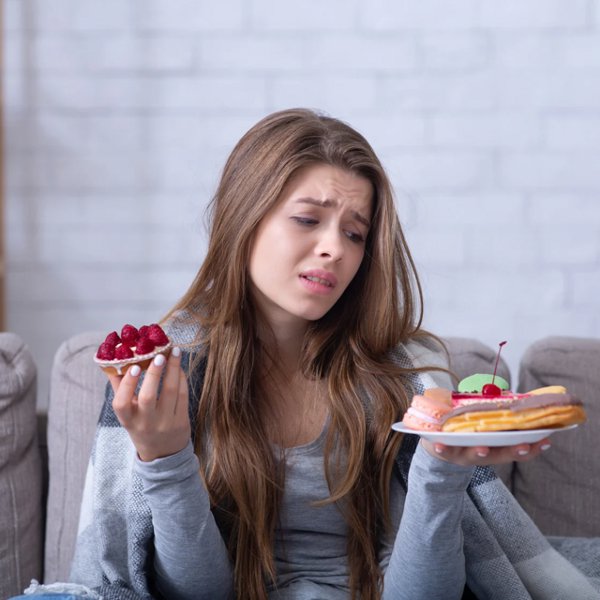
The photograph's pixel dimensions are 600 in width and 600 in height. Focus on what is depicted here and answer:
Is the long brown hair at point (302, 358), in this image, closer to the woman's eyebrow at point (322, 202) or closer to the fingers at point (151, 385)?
the woman's eyebrow at point (322, 202)

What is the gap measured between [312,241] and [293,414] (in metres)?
0.34

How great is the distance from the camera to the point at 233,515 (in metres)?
1.63

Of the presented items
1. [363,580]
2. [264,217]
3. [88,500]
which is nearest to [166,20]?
[264,217]

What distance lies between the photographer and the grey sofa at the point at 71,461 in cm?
188

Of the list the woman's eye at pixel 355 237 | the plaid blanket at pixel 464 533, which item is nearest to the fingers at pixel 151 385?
the plaid blanket at pixel 464 533

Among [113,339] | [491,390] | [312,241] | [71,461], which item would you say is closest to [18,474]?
[71,461]

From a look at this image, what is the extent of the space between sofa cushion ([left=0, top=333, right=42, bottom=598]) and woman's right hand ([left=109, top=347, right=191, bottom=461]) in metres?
0.61

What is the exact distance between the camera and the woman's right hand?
1.28m

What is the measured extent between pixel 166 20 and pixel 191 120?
1.03 feet

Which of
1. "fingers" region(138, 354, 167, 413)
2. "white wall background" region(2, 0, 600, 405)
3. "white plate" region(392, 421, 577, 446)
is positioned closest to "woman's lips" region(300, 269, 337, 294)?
"fingers" region(138, 354, 167, 413)

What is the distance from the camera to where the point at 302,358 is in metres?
1.76

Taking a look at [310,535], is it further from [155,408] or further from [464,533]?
[155,408]

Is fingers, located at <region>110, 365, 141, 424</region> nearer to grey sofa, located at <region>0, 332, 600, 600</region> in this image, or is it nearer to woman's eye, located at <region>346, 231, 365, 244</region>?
woman's eye, located at <region>346, 231, 365, 244</region>

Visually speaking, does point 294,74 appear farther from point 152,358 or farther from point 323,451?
point 152,358
